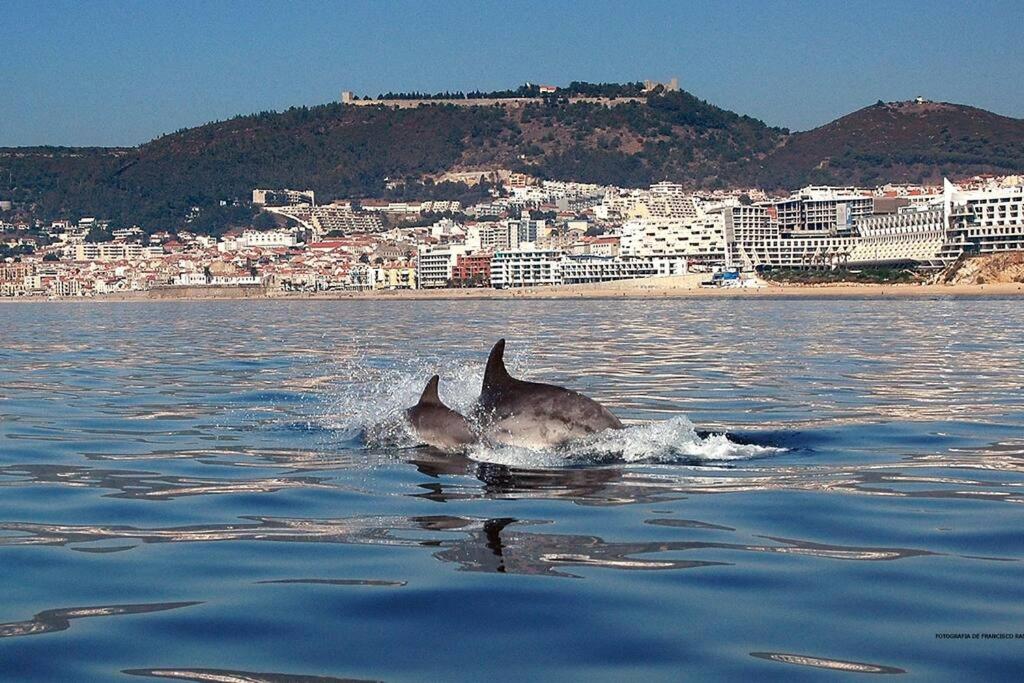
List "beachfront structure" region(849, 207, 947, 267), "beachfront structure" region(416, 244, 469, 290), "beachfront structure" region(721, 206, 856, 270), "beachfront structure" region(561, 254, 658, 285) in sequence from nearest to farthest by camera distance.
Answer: "beachfront structure" region(849, 207, 947, 267)
"beachfront structure" region(721, 206, 856, 270)
"beachfront structure" region(561, 254, 658, 285)
"beachfront structure" region(416, 244, 469, 290)

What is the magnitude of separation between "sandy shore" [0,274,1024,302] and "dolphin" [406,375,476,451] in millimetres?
95287

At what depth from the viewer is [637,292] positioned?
146 meters

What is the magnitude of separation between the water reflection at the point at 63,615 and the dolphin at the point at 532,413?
6.01m

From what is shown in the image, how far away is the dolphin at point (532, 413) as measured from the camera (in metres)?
12.8

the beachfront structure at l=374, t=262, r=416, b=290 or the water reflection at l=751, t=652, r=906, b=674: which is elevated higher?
the water reflection at l=751, t=652, r=906, b=674

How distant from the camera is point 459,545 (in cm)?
850

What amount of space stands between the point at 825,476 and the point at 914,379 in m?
A: 11.2

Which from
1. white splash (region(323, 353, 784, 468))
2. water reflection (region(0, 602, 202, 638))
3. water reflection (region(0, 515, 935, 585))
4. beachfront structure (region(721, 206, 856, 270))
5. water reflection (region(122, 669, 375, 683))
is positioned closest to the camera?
water reflection (region(122, 669, 375, 683))

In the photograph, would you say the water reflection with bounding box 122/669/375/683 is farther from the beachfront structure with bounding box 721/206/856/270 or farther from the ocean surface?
the beachfront structure with bounding box 721/206/856/270

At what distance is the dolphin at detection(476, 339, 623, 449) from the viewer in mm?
12820

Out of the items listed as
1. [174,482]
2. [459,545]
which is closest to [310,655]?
[459,545]

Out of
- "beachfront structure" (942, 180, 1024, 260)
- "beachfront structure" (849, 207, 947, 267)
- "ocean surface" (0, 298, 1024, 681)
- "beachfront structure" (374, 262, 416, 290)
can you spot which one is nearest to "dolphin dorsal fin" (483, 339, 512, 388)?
"ocean surface" (0, 298, 1024, 681)

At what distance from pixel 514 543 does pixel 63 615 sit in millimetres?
2723

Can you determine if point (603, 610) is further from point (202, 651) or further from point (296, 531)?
point (296, 531)
